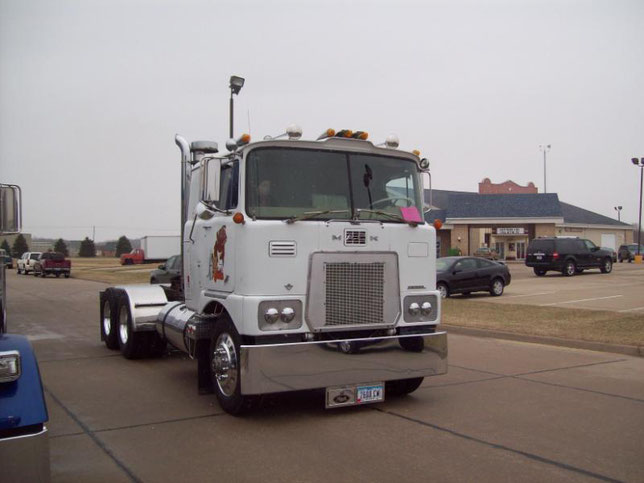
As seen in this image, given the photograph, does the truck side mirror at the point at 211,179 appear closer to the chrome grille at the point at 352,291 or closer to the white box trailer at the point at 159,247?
the chrome grille at the point at 352,291

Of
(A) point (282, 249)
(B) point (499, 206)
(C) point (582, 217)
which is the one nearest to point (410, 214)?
(A) point (282, 249)

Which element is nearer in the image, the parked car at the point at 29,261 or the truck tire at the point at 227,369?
the truck tire at the point at 227,369

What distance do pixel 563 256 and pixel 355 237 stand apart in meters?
28.4

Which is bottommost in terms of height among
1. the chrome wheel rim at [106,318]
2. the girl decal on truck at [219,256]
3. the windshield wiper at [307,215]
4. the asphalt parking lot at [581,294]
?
the asphalt parking lot at [581,294]

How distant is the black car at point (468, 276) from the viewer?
68.2 ft

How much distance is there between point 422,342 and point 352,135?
231 centimetres

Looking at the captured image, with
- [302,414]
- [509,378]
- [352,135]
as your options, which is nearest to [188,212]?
[352,135]

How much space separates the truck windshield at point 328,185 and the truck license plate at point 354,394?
5.62 ft

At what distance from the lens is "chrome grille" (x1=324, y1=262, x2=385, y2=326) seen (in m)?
6.11

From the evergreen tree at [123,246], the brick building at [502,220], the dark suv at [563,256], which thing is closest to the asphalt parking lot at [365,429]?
the dark suv at [563,256]

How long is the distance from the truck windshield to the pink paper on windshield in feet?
0.08

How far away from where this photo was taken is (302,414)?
6473mm

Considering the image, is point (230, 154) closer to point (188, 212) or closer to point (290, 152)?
point (290, 152)

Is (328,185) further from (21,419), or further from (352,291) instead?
(21,419)
